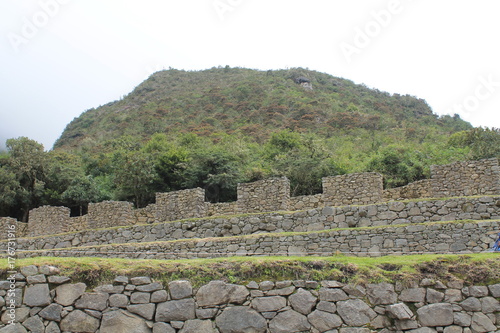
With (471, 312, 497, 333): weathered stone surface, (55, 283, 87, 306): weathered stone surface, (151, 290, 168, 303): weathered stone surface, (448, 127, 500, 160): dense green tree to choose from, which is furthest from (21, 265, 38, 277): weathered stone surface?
(448, 127, 500, 160): dense green tree

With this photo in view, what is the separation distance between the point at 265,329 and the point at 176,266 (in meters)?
2.16

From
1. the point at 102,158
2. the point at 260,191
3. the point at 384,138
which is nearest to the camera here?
the point at 260,191

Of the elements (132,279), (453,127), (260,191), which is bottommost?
(132,279)

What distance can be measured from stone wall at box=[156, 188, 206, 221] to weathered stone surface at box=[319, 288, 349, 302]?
1243cm

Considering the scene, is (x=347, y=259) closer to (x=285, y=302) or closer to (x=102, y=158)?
(x=285, y=302)

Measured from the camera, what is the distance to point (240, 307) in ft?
30.4

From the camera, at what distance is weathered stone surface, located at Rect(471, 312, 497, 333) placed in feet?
29.5

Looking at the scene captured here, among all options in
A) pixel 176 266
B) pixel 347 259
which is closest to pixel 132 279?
pixel 176 266

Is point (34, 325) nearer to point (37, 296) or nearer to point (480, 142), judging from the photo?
point (37, 296)

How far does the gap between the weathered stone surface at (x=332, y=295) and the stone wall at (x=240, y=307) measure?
19 mm

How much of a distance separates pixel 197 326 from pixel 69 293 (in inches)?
97.4

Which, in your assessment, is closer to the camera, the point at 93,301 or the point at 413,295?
the point at 93,301

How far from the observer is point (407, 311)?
9.13 meters

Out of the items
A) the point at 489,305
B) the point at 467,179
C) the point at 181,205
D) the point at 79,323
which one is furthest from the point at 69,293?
the point at 467,179
